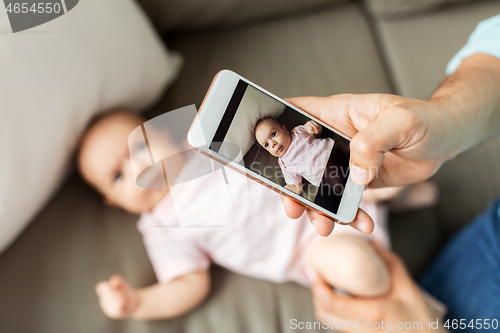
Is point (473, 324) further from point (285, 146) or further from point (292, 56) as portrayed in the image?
point (292, 56)

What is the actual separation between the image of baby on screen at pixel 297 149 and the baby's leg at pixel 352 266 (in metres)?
0.25

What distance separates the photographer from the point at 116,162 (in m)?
0.71

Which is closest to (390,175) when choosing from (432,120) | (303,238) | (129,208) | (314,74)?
(432,120)

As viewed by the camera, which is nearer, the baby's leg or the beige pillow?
the baby's leg

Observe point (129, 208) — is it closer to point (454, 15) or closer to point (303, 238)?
point (303, 238)

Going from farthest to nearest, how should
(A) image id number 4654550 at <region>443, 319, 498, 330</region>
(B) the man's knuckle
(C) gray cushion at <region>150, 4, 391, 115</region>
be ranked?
(C) gray cushion at <region>150, 4, 391, 115</region>, (A) image id number 4654550 at <region>443, 319, 498, 330</region>, (B) the man's knuckle

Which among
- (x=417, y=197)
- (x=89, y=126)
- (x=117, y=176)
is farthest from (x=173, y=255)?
(x=417, y=197)

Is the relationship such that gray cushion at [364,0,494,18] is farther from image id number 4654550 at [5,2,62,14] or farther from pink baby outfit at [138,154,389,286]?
image id number 4654550 at [5,2,62,14]

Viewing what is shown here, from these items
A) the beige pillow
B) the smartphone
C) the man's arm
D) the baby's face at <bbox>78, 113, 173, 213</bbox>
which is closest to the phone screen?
the smartphone

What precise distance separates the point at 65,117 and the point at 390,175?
0.55m

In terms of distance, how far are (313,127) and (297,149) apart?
1.6 inches

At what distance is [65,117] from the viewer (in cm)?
59

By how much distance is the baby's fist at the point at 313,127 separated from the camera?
18.3 inches

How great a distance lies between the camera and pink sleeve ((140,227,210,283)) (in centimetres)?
70
